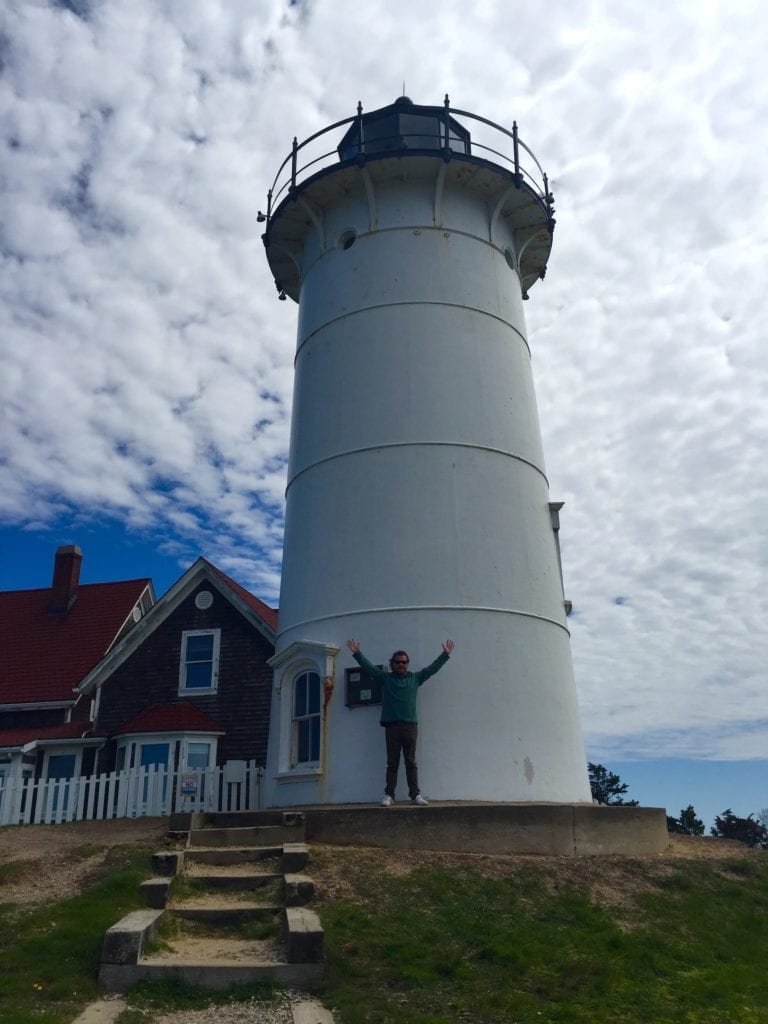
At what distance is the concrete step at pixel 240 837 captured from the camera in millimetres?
9641

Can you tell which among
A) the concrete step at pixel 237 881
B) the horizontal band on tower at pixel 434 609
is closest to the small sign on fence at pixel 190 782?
the horizontal band on tower at pixel 434 609

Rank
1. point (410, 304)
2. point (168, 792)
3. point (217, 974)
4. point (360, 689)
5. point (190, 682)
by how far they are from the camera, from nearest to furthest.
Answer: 1. point (217, 974)
2. point (360, 689)
3. point (410, 304)
4. point (168, 792)
5. point (190, 682)

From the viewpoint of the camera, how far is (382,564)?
40.9 feet

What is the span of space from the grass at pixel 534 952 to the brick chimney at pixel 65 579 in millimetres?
17205

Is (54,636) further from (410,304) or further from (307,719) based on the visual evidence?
(410,304)

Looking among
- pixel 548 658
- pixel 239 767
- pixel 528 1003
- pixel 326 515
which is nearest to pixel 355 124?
pixel 326 515

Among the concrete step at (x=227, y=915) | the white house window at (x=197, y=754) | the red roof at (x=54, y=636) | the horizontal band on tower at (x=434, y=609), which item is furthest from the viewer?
the red roof at (x=54, y=636)

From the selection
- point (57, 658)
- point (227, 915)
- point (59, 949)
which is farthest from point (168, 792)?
point (59, 949)

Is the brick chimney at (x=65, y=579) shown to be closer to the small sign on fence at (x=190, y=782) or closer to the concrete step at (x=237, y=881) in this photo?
the small sign on fence at (x=190, y=782)

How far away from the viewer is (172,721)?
60.9ft

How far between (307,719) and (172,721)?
7.00 m

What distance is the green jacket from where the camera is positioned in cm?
1078

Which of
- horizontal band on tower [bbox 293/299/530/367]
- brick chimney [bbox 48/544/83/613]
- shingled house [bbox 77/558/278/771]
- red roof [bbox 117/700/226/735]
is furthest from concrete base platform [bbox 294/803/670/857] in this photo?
brick chimney [bbox 48/544/83/613]

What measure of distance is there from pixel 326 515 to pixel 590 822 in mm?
5736
